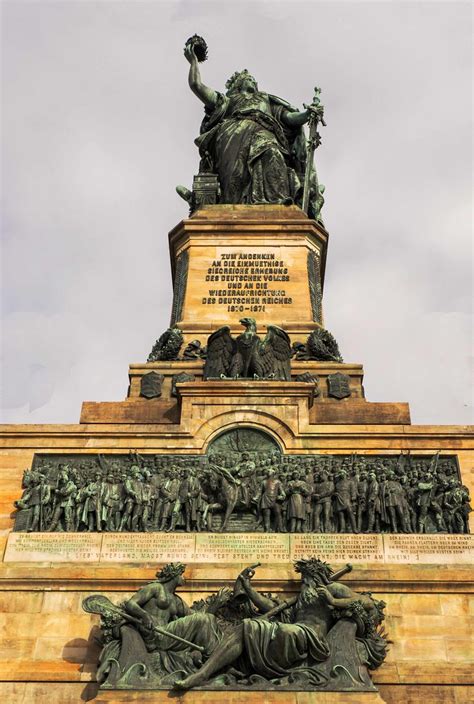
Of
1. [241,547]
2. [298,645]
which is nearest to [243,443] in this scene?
[241,547]

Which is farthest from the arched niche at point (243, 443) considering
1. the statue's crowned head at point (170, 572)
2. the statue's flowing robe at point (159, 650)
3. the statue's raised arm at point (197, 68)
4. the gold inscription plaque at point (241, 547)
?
the statue's raised arm at point (197, 68)

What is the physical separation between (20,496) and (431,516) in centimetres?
754

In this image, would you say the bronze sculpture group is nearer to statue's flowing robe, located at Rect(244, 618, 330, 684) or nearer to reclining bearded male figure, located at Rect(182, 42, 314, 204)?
statue's flowing robe, located at Rect(244, 618, 330, 684)

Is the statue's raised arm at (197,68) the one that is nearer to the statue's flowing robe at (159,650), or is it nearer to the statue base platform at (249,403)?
the statue base platform at (249,403)

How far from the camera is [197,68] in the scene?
28.4 meters

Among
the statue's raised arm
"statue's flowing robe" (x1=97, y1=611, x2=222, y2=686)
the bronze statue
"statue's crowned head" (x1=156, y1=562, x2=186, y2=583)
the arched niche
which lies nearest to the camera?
"statue's flowing robe" (x1=97, y1=611, x2=222, y2=686)

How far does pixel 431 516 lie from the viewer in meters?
17.8

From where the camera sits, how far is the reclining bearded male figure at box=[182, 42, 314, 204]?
2664cm

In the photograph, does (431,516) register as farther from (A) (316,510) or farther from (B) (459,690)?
(B) (459,690)

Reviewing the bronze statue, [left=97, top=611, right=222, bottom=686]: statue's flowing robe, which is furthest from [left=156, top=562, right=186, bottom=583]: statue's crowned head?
the bronze statue

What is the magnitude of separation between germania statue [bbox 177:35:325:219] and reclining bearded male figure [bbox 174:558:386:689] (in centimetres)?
1317

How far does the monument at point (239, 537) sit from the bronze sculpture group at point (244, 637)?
0.03 m

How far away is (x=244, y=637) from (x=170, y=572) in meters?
1.69

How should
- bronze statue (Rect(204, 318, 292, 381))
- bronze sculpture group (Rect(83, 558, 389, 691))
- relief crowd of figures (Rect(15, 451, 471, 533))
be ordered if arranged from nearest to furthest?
bronze sculpture group (Rect(83, 558, 389, 691)) → relief crowd of figures (Rect(15, 451, 471, 533)) → bronze statue (Rect(204, 318, 292, 381))
